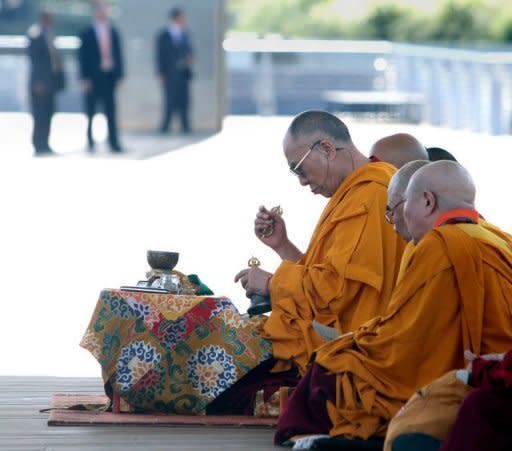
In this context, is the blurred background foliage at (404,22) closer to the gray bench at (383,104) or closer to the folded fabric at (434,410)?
the gray bench at (383,104)

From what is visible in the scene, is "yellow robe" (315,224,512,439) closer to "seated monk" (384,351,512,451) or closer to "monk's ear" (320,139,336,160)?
"seated monk" (384,351,512,451)

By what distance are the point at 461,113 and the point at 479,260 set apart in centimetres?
1807

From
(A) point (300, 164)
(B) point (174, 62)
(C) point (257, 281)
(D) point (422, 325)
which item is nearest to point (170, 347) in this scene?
(C) point (257, 281)

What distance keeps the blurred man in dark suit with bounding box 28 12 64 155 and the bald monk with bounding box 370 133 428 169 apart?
39.2ft

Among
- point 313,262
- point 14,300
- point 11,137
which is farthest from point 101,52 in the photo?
point 313,262

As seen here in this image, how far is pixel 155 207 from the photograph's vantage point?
13906 mm

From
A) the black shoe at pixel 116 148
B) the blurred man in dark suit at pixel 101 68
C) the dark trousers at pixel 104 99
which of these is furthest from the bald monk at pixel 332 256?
the black shoe at pixel 116 148

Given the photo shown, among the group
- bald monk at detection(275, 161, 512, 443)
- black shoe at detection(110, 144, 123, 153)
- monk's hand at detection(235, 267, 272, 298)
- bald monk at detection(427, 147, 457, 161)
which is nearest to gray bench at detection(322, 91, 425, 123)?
black shoe at detection(110, 144, 123, 153)

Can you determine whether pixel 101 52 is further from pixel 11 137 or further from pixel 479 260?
pixel 479 260

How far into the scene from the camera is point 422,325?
173 inches

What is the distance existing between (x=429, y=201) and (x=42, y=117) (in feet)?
47.7

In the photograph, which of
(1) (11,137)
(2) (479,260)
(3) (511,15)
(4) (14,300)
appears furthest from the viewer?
(3) (511,15)

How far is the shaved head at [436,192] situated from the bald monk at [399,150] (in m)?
1.15

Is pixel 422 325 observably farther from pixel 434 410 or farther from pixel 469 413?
pixel 469 413
